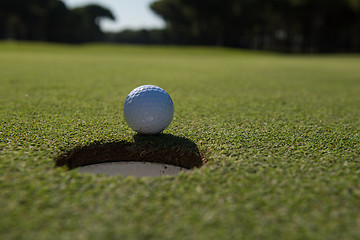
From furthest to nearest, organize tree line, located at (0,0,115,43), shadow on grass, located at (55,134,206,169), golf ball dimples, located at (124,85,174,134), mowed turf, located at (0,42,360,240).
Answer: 1. tree line, located at (0,0,115,43)
2. golf ball dimples, located at (124,85,174,134)
3. shadow on grass, located at (55,134,206,169)
4. mowed turf, located at (0,42,360,240)

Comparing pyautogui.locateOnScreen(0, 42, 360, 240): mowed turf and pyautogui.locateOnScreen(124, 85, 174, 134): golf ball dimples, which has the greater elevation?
pyautogui.locateOnScreen(124, 85, 174, 134): golf ball dimples

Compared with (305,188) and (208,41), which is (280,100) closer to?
(305,188)

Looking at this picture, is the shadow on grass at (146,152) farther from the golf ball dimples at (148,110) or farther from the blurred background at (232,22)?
the blurred background at (232,22)

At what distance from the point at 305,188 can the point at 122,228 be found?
95 centimetres

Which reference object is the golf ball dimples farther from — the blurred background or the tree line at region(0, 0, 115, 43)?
the tree line at region(0, 0, 115, 43)

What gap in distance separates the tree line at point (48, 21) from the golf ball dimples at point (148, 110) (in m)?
57.5

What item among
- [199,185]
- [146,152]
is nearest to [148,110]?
[146,152]

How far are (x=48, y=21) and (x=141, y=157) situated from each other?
6650 cm

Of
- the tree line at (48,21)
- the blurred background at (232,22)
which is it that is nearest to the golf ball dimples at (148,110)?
the blurred background at (232,22)

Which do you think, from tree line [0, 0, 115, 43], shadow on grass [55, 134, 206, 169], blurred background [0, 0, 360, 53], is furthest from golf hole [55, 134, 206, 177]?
tree line [0, 0, 115, 43]

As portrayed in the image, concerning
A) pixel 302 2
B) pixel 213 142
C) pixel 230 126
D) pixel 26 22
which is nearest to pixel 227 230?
pixel 213 142

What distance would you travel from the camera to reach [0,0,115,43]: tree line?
167 ft

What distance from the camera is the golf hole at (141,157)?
2.13 metres

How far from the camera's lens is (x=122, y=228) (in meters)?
1.18
